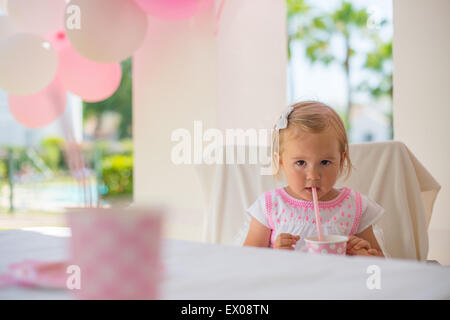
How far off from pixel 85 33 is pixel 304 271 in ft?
7.75

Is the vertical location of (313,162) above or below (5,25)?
below

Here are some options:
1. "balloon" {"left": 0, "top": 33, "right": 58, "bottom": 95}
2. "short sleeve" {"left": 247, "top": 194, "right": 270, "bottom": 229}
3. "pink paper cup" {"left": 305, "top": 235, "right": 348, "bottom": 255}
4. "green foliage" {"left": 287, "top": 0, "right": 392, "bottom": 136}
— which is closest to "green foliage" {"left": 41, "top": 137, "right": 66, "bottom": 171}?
"balloon" {"left": 0, "top": 33, "right": 58, "bottom": 95}

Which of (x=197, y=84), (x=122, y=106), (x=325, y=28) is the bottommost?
(x=197, y=84)

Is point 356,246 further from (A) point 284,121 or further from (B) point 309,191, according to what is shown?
(A) point 284,121

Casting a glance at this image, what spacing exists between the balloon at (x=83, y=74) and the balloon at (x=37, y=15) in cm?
17

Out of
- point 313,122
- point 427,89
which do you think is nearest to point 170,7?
point 427,89

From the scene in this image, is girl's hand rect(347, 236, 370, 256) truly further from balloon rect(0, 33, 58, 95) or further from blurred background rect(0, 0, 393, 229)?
blurred background rect(0, 0, 393, 229)

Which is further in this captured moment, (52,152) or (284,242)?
(52,152)

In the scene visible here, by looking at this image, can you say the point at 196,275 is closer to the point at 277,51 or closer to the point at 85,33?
the point at 85,33

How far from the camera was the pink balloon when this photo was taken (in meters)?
2.77

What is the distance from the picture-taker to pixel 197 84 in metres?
3.31

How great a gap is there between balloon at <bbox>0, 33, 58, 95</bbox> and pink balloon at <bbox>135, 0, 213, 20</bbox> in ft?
2.04

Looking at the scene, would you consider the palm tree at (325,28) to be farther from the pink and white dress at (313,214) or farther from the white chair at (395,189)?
the pink and white dress at (313,214)

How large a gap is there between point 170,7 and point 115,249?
2.64 meters
